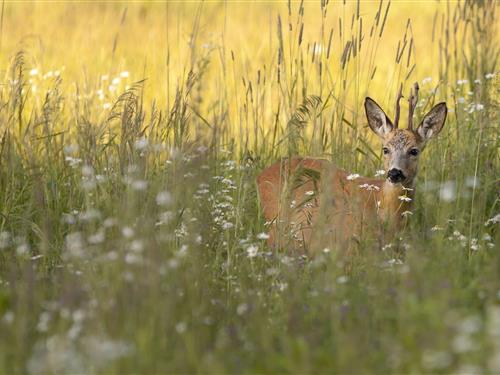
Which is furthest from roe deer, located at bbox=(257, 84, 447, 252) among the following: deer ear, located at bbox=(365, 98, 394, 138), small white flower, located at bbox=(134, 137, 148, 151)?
small white flower, located at bbox=(134, 137, 148, 151)

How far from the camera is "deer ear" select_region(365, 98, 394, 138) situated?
6.30m

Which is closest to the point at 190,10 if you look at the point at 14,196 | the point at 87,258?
the point at 14,196

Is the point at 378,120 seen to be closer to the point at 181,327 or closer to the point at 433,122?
the point at 433,122

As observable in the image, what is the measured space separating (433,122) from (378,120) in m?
0.35

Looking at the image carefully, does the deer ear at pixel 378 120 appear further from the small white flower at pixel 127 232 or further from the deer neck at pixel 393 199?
the small white flower at pixel 127 232

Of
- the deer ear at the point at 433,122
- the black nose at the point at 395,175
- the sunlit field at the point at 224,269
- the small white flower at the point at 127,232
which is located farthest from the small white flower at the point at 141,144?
the deer ear at the point at 433,122

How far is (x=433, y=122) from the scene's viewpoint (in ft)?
20.2

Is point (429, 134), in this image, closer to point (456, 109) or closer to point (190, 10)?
point (456, 109)

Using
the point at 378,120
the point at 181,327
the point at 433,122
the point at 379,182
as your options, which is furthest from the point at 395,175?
the point at 181,327

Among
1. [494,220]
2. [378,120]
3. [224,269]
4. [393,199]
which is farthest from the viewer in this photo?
[378,120]

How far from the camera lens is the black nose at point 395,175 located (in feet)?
19.1

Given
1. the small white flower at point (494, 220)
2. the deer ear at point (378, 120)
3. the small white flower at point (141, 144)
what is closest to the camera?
the small white flower at point (141, 144)

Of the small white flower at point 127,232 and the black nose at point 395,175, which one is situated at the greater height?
the black nose at point 395,175

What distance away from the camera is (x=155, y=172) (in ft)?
18.5
